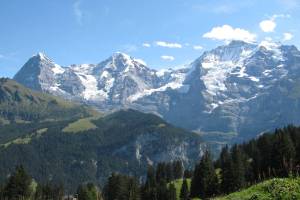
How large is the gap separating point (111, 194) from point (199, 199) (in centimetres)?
4548

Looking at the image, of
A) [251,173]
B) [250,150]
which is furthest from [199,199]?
[250,150]

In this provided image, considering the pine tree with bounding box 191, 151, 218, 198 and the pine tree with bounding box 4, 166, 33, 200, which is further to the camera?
the pine tree with bounding box 4, 166, 33, 200

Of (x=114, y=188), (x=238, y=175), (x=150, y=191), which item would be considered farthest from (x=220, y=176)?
(x=114, y=188)

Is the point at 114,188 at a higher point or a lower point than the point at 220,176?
lower

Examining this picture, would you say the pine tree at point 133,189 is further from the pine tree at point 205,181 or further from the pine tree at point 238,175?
the pine tree at point 238,175

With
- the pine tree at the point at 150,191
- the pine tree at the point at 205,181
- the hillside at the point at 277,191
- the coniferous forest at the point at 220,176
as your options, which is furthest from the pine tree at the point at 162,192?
the hillside at the point at 277,191

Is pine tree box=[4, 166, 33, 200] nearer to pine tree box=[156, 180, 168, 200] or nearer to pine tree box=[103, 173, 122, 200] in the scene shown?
pine tree box=[103, 173, 122, 200]

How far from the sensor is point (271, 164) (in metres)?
101

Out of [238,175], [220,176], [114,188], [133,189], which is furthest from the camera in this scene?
[114,188]

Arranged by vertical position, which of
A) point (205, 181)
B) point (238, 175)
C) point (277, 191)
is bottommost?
point (205, 181)

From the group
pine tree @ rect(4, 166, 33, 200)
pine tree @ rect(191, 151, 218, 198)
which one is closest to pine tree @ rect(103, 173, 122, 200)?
pine tree @ rect(4, 166, 33, 200)

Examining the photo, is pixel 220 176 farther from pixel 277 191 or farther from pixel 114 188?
pixel 277 191

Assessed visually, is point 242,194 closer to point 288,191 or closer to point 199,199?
point 288,191

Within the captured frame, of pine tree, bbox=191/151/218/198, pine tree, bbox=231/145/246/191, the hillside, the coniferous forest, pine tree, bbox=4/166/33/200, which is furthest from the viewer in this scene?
pine tree, bbox=4/166/33/200
